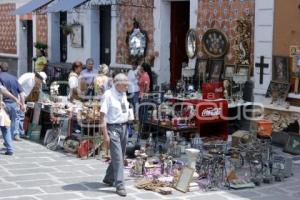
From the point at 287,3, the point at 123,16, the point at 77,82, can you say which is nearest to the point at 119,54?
the point at 123,16

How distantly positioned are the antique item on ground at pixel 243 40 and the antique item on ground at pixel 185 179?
5237 mm

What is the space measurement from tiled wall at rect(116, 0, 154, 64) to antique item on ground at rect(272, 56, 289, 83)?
449cm

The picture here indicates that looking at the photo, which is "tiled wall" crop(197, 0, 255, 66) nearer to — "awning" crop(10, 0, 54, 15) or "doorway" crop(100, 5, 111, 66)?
"doorway" crop(100, 5, 111, 66)

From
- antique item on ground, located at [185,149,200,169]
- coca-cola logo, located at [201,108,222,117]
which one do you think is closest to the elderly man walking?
antique item on ground, located at [185,149,200,169]

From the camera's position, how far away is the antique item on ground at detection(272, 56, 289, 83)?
12.2 meters

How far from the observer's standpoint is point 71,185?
8.66 meters

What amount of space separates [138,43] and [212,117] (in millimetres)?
5608

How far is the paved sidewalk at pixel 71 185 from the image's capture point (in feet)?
26.7

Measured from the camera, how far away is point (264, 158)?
9.50 metres

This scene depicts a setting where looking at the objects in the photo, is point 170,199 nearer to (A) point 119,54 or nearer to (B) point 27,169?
(B) point 27,169

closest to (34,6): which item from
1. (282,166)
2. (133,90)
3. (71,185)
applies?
(133,90)

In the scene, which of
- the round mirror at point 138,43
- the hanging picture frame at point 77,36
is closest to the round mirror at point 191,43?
the round mirror at point 138,43

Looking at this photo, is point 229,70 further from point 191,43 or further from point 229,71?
point 191,43

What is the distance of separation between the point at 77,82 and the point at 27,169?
329cm
